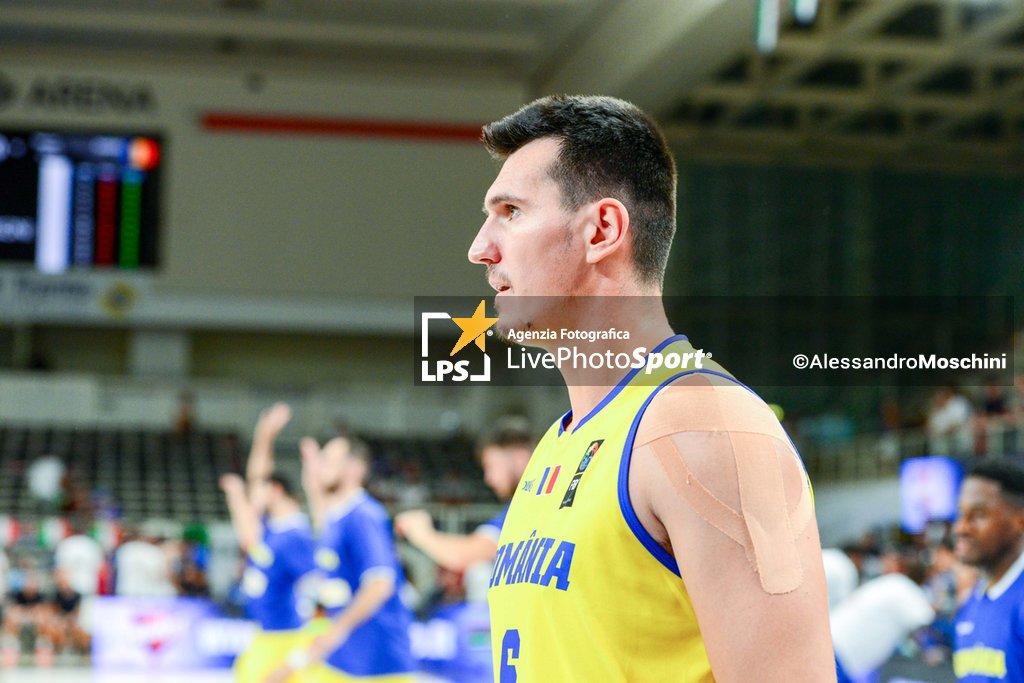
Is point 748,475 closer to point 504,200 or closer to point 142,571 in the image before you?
point 504,200

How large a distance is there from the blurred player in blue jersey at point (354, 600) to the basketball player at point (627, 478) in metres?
3.80

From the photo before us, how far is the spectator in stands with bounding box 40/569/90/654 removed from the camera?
9.43 m

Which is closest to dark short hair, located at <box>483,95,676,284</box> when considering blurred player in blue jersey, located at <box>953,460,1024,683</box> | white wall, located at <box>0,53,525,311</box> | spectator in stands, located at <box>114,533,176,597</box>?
blurred player in blue jersey, located at <box>953,460,1024,683</box>

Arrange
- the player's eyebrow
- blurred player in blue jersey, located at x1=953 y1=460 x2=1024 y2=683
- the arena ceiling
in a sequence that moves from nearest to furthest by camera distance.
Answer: the player's eyebrow < blurred player in blue jersey, located at x1=953 y1=460 x2=1024 y2=683 < the arena ceiling

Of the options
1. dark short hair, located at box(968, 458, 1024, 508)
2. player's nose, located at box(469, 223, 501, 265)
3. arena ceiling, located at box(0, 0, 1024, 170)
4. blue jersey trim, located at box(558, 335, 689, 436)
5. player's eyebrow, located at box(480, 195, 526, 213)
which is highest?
arena ceiling, located at box(0, 0, 1024, 170)

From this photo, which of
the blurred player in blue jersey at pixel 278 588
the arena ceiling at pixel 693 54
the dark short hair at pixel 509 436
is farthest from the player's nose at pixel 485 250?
the arena ceiling at pixel 693 54

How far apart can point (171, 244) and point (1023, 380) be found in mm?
9912

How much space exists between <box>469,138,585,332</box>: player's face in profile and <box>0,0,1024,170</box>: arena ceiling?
9.70m

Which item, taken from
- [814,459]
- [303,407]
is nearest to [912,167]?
[814,459]

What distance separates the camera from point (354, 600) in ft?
17.6

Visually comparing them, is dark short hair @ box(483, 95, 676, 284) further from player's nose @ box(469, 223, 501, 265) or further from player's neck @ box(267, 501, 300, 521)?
player's neck @ box(267, 501, 300, 521)

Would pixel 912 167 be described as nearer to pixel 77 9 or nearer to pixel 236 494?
pixel 77 9

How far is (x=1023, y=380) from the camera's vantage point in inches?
394

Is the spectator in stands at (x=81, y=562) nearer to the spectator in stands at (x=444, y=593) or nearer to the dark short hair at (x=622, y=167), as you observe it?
the spectator in stands at (x=444, y=593)
